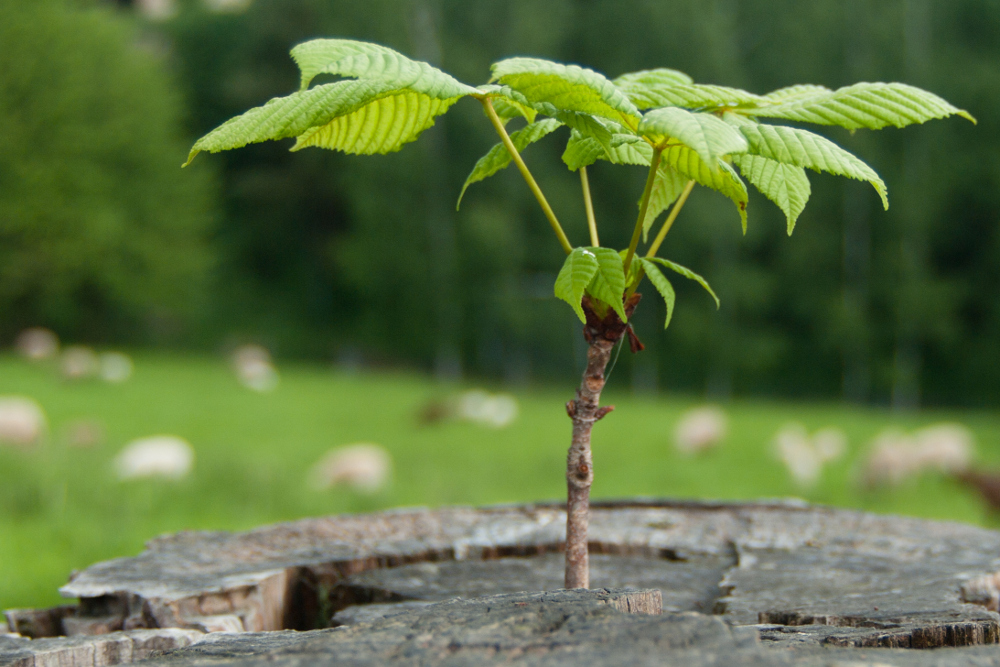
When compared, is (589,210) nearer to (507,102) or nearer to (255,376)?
(507,102)

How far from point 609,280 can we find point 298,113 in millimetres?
534

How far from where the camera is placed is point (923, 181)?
12992 millimetres

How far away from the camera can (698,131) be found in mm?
955

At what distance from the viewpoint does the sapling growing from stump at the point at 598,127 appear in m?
1.04

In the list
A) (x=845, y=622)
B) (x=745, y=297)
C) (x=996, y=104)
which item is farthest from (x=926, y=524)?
(x=996, y=104)

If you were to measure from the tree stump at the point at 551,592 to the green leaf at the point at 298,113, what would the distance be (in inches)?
27.6

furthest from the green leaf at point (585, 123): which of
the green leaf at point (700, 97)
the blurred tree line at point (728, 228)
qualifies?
the blurred tree line at point (728, 228)

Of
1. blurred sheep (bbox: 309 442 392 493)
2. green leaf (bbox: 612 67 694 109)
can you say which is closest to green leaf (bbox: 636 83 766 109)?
green leaf (bbox: 612 67 694 109)

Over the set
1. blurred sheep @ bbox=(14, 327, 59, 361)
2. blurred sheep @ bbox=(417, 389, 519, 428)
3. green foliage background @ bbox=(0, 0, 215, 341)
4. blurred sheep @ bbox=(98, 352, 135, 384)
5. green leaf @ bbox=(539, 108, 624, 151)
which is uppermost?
green foliage background @ bbox=(0, 0, 215, 341)

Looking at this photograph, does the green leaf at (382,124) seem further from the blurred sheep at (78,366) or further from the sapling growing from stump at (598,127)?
the blurred sheep at (78,366)

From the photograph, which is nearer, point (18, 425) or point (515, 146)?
point (515, 146)

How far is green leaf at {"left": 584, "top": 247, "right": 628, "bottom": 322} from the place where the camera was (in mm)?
1186

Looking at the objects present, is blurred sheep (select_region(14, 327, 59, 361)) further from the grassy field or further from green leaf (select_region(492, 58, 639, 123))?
green leaf (select_region(492, 58, 639, 123))

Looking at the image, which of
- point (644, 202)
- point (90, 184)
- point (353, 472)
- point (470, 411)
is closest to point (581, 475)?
point (644, 202)
